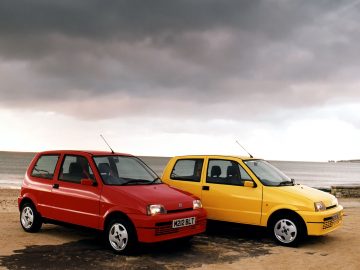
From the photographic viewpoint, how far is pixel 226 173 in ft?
30.3

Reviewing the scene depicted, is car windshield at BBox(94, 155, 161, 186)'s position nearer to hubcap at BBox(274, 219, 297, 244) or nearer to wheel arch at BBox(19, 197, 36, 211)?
wheel arch at BBox(19, 197, 36, 211)

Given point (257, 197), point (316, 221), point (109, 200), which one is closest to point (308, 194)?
point (316, 221)

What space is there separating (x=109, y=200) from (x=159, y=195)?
0.85 metres

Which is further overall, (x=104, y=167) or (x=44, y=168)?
(x=44, y=168)

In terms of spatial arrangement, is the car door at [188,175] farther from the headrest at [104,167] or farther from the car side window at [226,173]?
the headrest at [104,167]

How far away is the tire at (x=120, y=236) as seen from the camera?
6934 millimetres

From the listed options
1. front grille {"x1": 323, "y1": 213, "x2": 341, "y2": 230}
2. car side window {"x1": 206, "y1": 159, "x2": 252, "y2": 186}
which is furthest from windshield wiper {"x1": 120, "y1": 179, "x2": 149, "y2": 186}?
front grille {"x1": 323, "y1": 213, "x2": 341, "y2": 230}

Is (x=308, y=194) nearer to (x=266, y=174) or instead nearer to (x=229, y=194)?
(x=266, y=174)

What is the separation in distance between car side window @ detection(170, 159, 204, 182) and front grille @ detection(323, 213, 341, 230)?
9.21 ft

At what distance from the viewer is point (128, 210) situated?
696cm

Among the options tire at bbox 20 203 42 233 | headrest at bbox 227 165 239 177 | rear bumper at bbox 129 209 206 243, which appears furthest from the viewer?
headrest at bbox 227 165 239 177

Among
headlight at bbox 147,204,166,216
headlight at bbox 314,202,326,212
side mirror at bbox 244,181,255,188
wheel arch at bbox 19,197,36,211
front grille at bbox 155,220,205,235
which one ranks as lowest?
front grille at bbox 155,220,205,235

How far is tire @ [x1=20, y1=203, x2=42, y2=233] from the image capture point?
8.83 m

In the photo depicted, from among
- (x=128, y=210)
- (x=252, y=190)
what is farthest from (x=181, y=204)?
(x=252, y=190)
